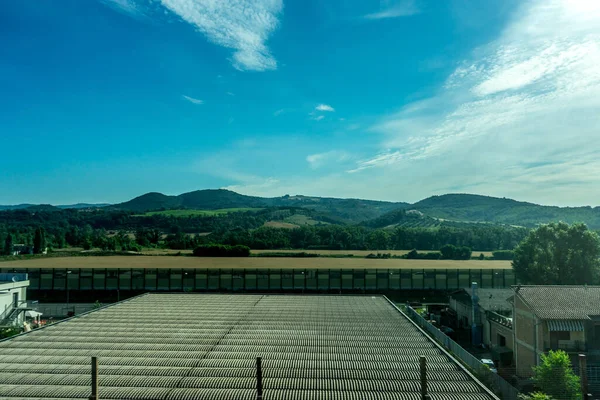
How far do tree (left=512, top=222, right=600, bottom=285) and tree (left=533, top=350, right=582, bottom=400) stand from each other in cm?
2997

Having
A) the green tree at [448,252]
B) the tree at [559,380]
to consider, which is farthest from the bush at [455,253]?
the tree at [559,380]

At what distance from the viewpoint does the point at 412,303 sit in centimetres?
5262

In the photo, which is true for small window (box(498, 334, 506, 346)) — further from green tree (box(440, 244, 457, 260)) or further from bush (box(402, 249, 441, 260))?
green tree (box(440, 244, 457, 260))

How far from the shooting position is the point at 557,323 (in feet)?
84.8

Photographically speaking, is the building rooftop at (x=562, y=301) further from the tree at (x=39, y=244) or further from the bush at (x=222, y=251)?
the tree at (x=39, y=244)

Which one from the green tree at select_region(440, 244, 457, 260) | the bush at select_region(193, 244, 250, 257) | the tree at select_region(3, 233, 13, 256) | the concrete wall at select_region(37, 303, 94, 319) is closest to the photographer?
the concrete wall at select_region(37, 303, 94, 319)

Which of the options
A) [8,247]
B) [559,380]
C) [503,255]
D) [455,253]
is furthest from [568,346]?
[8,247]

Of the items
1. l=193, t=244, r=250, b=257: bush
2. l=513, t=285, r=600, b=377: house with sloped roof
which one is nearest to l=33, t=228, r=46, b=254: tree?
l=193, t=244, r=250, b=257: bush

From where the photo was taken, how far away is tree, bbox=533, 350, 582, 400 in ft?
66.5

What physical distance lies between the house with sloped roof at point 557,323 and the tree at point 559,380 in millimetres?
4687

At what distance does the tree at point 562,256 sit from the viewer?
46688 mm

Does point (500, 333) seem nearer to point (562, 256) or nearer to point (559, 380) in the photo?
point (559, 380)

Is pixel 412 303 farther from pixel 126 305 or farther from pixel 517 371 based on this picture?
pixel 126 305

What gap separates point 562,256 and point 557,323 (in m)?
26.4
